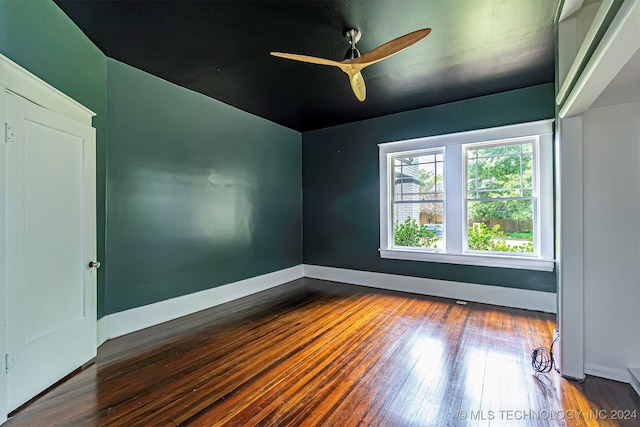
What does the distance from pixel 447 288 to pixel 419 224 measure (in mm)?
1067

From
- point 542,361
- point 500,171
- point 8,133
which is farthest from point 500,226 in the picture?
point 8,133

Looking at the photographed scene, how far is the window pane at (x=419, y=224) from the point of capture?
14.7 feet

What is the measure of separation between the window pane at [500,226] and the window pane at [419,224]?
43 cm

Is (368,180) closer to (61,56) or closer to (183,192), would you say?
(183,192)

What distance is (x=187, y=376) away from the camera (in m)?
2.27

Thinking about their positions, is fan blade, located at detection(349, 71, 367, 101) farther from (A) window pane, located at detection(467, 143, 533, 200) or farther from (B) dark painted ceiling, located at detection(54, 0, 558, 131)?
(A) window pane, located at detection(467, 143, 533, 200)

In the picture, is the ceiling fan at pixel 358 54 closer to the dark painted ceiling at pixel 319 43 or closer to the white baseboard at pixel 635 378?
the dark painted ceiling at pixel 319 43

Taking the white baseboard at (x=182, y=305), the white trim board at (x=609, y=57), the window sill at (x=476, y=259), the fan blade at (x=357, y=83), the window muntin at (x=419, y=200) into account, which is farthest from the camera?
the window muntin at (x=419, y=200)

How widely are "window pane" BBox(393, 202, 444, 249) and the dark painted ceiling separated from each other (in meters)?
1.69

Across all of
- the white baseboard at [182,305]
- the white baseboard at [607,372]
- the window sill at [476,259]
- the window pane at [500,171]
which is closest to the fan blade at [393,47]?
the window pane at [500,171]

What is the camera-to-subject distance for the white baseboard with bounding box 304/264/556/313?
12.1ft

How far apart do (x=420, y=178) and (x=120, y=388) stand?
14.6 feet

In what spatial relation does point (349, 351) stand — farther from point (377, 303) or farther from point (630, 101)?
point (630, 101)

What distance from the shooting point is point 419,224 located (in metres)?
→ 4.67
